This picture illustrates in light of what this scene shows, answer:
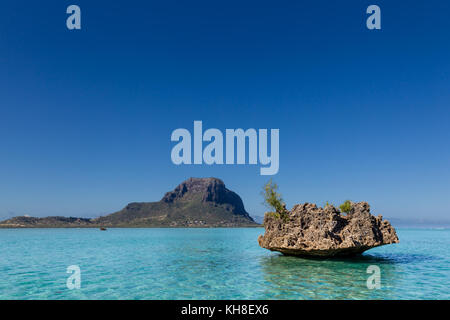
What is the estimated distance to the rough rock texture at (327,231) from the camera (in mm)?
26766

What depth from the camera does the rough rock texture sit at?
87.8 ft

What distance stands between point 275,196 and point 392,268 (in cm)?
1333

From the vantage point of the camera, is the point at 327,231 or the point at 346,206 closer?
the point at 327,231

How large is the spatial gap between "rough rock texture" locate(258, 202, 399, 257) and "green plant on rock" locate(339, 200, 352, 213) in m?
0.44

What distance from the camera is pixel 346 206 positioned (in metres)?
30.3

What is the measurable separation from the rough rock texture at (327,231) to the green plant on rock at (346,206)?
1.45 feet

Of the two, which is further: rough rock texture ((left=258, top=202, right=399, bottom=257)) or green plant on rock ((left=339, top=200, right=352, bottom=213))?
green plant on rock ((left=339, top=200, right=352, bottom=213))

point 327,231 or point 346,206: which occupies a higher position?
point 346,206

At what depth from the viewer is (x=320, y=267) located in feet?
78.3

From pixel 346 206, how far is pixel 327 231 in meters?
5.18

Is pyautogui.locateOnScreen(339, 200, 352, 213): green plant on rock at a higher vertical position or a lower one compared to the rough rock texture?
higher
